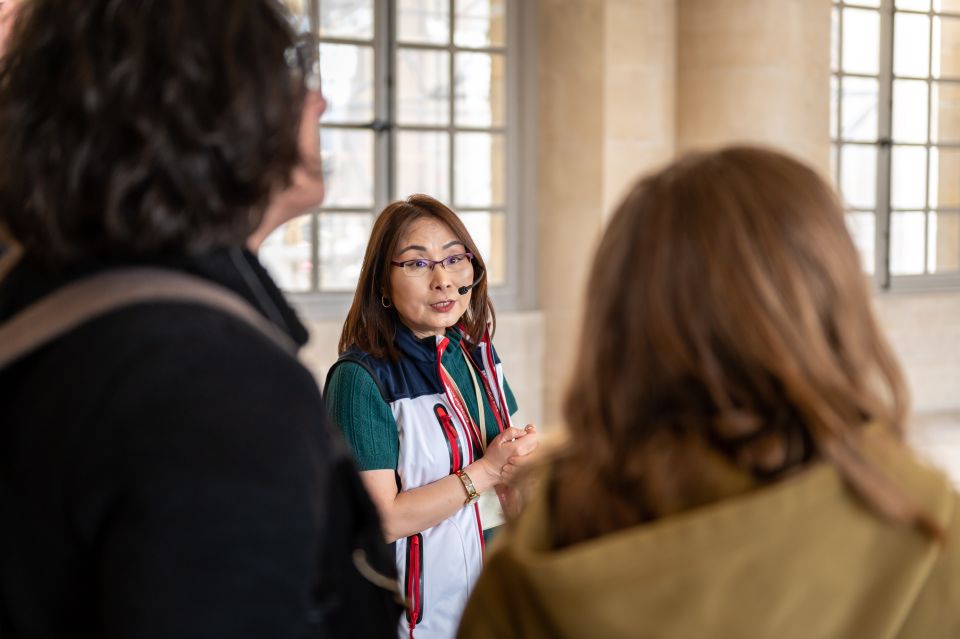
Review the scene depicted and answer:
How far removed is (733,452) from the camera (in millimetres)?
970

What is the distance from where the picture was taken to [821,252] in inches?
38.4

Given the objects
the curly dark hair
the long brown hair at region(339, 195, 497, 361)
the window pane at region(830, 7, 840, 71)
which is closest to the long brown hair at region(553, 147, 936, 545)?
the curly dark hair

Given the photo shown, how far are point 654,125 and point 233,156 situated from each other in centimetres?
527

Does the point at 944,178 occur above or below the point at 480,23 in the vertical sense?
below

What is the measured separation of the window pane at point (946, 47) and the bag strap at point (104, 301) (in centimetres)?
721

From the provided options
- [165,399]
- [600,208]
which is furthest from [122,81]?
[600,208]

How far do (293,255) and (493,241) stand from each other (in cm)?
121

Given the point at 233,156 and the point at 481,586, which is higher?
the point at 233,156

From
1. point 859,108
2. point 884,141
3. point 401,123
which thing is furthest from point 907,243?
point 401,123

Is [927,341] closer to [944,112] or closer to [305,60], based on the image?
[944,112]

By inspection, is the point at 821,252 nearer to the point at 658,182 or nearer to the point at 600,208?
the point at 658,182

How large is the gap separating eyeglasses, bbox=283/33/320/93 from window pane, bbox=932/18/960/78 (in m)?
7.01

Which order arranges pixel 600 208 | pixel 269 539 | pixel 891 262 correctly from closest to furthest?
pixel 269 539 < pixel 600 208 < pixel 891 262

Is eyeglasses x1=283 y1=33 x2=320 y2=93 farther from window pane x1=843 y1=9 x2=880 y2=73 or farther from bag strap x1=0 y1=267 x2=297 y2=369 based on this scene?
window pane x1=843 y1=9 x2=880 y2=73
